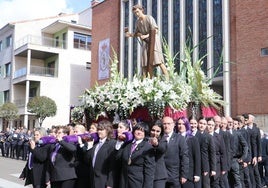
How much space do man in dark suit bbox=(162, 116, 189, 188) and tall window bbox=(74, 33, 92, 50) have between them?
112ft

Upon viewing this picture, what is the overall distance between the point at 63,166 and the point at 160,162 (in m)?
1.67

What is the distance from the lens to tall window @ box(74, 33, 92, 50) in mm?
39034

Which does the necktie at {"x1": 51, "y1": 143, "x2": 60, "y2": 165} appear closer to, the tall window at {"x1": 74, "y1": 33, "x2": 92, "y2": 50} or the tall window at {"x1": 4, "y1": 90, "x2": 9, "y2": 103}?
the tall window at {"x1": 74, "y1": 33, "x2": 92, "y2": 50}

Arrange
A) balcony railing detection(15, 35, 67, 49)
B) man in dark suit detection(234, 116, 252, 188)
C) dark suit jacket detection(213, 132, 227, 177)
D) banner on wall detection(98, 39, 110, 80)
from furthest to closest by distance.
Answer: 1. balcony railing detection(15, 35, 67, 49)
2. banner on wall detection(98, 39, 110, 80)
3. man in dark suit detection(234, 116, 252, 188)
4. dark suit jacket detection(213, 132, 227, 177)

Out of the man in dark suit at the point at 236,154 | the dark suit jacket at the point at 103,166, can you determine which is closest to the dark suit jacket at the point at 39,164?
the dark suit jacket at the point at 103,166

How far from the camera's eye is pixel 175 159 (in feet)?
18.6

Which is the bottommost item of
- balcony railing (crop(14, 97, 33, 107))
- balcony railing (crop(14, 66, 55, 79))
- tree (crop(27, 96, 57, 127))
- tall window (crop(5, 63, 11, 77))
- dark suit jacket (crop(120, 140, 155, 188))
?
dark suit jacket (crop(120, 140, 155, 188))

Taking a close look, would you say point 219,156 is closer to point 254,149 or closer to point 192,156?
point 192,156

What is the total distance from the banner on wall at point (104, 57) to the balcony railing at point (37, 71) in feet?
22.5

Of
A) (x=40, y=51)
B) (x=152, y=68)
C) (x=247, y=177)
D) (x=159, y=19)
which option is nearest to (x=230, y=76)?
(x=159, y=19)

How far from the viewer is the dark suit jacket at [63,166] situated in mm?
5953

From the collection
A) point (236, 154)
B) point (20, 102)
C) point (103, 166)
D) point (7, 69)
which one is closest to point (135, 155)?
point (103, 166)

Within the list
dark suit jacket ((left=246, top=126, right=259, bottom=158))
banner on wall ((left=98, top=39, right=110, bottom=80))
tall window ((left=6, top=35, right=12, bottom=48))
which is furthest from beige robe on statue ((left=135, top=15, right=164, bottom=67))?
tall window ((left=6, top=35, right=12, bottom=48))

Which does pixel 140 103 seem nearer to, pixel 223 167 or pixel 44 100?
pixel 223 167
